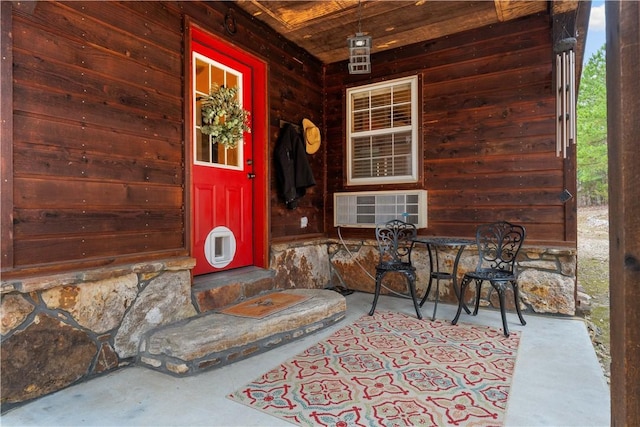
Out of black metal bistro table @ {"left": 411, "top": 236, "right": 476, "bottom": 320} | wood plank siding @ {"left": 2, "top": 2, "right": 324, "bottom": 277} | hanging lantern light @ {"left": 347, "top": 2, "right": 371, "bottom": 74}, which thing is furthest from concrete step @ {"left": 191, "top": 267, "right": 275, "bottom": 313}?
hanging lantern light @ {"left": 347, "top": 2, "right": 371, "bottom": 74}

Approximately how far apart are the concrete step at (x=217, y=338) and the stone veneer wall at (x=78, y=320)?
151 mm

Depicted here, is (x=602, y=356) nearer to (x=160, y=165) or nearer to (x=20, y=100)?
(x=160, y=165)

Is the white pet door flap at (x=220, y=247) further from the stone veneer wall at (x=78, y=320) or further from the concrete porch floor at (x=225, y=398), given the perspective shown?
the concrete porch floor at (x=225, y=398)

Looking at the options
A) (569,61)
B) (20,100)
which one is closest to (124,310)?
(20,100)

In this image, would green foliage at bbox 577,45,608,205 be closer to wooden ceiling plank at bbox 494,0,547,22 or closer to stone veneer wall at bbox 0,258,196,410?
wooden ceiling plank at bbox 494,0,547,22

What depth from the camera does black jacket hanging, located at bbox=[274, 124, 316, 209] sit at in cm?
384

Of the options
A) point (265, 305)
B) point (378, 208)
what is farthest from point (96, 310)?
point (378, 208)

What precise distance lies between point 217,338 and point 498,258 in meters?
2.56

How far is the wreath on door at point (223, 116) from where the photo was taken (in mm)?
3176

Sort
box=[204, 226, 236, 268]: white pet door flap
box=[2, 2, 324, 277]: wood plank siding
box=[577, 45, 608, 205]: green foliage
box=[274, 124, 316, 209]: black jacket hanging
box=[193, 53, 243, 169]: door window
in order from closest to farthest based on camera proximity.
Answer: box=[2, 2, 324, 277]: wood plank siding, box=[193, 53, 243, 169]: door window, box=[204, 226, 236, 268]: white pet door flap, box=[274, 124, 316, 209]: black jacket hanging, box=[577, 45, 608, 205]: green foliage

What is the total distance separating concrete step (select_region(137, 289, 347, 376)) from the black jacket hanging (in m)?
1.36

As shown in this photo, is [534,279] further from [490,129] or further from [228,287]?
[228,287]

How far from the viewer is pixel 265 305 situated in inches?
118

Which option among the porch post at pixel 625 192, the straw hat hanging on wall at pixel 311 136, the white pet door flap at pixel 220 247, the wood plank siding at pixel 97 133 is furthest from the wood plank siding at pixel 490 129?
the porch post at pixel 625 192
